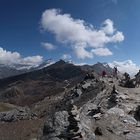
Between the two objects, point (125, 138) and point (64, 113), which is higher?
point (64, 113)

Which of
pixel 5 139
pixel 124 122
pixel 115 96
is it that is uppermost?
pixel 115 96

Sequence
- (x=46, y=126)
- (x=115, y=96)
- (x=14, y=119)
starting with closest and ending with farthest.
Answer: (x=46, y=126) < (x=115, y=96) < (x=14, y=119)

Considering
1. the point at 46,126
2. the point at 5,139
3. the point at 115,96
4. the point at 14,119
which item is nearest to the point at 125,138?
the point at 46,126

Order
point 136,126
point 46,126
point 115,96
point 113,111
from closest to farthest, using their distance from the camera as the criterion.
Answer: point 46,126 < point 136,126 < point 113,111 < point 115,96

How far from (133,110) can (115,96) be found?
4.69m

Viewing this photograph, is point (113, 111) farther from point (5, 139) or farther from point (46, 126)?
point (5, 139)

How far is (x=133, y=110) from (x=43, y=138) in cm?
1208

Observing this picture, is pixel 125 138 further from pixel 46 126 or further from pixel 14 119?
pixel 14 119

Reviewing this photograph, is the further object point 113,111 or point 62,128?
point 113,111

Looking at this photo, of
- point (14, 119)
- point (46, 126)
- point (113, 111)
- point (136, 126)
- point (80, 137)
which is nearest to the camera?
point (80, 137)

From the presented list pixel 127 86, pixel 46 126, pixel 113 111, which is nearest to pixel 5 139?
pixel 46 126

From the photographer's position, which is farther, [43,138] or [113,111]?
[113,111]

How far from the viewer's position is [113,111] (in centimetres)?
3117

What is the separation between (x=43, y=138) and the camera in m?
23.4
